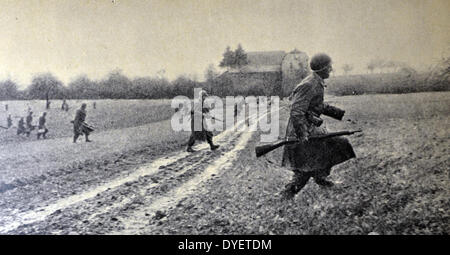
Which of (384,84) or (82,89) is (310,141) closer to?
(384,84)

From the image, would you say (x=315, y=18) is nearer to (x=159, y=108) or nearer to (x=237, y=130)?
(x=237, y=130)

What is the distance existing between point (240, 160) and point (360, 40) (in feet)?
5.62

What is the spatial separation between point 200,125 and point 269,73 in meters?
0.92

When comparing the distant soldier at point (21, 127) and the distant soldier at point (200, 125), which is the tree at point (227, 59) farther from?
the distant soldier at point (21, 127)

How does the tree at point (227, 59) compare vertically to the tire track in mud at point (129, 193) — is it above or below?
above

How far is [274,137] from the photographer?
353 centimetres

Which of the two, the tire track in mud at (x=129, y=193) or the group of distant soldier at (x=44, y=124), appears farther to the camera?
the group of distant soldier at (x=44, y=124)

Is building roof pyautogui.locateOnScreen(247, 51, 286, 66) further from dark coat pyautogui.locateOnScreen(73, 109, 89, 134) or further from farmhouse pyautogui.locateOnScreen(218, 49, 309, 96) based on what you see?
dark coat pyautogui.locateOnScreen(73, 109, 89, 134)

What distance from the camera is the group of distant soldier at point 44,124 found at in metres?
3.98

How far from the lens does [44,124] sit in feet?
13.3

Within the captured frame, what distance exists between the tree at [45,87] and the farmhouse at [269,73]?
6.21 ft

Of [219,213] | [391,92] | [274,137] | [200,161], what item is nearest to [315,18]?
[391,92]

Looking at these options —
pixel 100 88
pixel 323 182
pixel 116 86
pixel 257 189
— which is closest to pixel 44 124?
pixel 100 88

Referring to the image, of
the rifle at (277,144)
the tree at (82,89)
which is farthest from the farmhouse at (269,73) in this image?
the tree at (82,89)
